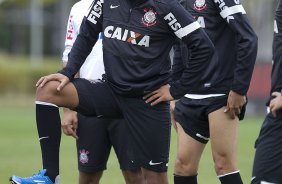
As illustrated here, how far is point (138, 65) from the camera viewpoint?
7172 mm

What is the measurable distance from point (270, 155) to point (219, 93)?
5.87 feet

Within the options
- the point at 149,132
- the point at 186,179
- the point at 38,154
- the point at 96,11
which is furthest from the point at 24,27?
the point at 149,132

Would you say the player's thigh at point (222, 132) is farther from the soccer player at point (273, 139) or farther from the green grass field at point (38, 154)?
the green grass field at point (38, 154)

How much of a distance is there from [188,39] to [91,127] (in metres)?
1.82

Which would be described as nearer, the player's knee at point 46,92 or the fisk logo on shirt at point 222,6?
the player's knee at point 46,92

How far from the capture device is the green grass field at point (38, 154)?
12.9 m

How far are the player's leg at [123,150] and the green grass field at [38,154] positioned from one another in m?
3.45

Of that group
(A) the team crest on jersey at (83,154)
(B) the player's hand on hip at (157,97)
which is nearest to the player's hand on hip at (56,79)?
(B) the player's hand on hip at (157,97)

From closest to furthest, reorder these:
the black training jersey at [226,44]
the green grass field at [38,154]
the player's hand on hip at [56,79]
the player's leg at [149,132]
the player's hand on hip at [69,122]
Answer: the player's hand on hip at [56,79] < the player's leg at [149,132] < the black training jersey at [226,44] < the player's hand on hip at [69,122] < the green grass field at [38,154]

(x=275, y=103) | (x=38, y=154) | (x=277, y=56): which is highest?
(x=277, y=56)

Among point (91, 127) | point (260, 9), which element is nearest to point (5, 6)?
point (260, 9)

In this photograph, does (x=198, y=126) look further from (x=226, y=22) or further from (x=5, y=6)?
(x=5, y=6)

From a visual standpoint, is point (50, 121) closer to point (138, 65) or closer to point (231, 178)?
point (138, 65)

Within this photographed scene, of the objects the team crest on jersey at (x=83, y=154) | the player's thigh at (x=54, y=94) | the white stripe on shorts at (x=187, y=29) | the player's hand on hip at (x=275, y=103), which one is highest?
the white stripe on shorts at (x=187, y=29)
